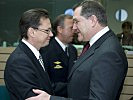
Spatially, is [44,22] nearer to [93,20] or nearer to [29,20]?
[29,20]

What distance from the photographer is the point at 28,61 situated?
6.11 feet

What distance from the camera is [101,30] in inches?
68.7

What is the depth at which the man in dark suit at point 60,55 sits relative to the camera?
269 cm

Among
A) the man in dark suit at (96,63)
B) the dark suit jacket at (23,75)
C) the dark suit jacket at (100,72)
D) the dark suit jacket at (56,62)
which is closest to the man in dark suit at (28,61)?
the dark suit jacket at (23,75)

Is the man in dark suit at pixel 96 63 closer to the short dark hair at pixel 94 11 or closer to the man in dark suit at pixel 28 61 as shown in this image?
the short dark hair at pixel 94 11

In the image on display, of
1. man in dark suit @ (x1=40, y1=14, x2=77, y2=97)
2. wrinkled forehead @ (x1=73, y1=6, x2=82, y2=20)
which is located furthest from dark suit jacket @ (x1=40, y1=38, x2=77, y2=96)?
wrinkled forehead @ (x1=73, y1=6, x2=82, y2=20)

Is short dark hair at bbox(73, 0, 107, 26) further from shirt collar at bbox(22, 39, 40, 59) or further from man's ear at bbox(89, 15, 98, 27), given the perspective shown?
shirt collar at bbox(22, 39, 40, 59)

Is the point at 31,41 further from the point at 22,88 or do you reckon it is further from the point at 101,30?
the point at 101,30

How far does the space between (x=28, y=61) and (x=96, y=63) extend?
511 millimetres

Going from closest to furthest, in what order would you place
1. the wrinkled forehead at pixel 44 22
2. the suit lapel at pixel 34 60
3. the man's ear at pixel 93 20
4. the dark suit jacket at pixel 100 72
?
the dark suit jacket at pixel 100 72, the man's ear at pixel 93 20, the suit lapel at pixel 34 60, the wrinkled forehead at pixel 44 22

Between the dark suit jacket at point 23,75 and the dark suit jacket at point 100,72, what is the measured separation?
0.23m

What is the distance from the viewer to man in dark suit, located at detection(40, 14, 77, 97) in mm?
2689

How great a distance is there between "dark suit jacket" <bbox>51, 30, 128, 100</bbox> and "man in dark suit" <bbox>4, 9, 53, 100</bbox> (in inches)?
9.8

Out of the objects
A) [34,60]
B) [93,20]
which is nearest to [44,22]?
[34,60]
